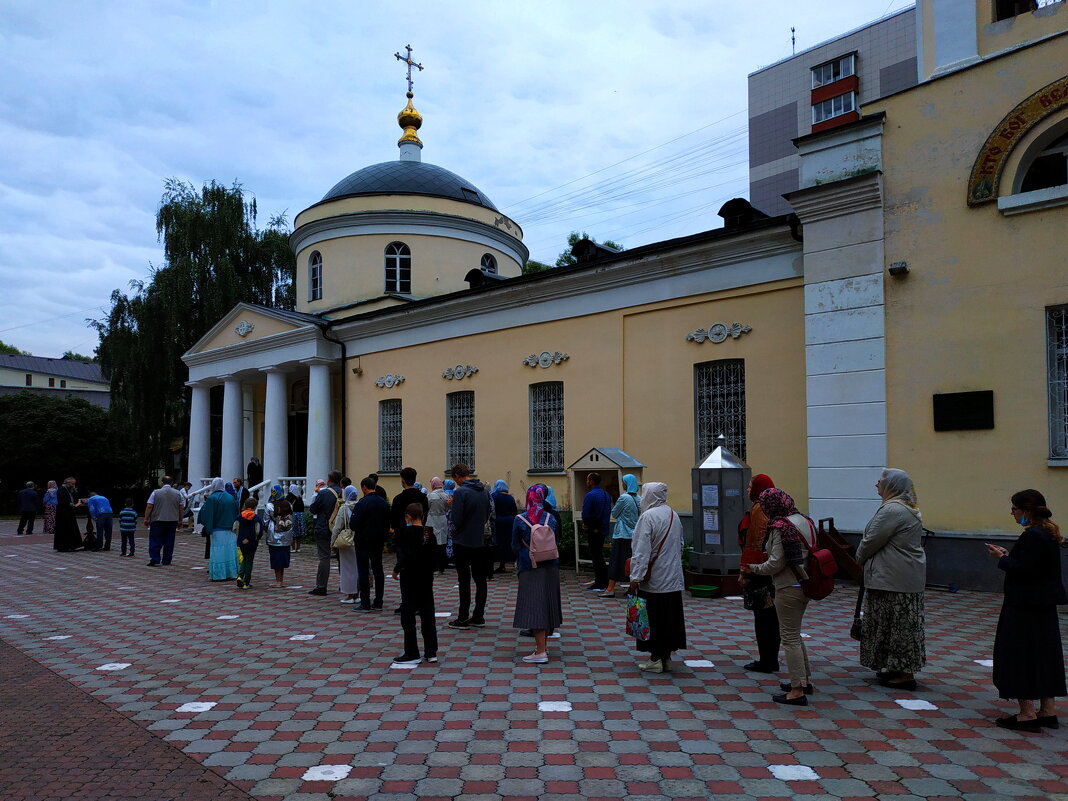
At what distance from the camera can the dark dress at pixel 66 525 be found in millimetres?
18750

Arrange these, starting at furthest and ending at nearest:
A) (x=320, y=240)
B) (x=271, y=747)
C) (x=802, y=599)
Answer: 1. (x=320, y=240)
2. (x=802, y=599)
3. (x=271, y=747)

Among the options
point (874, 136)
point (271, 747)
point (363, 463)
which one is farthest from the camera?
point (363, 463)

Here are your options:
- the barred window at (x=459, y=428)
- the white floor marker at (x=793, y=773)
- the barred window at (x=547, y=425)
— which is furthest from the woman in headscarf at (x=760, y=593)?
the barred window at (x=459, y=428)

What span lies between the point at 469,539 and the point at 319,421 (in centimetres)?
1374

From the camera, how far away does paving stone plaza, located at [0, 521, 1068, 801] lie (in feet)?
15.1

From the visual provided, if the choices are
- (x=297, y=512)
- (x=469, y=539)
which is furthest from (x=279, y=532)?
(x=297, y=512)

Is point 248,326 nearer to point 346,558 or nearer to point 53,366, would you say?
point 346,558

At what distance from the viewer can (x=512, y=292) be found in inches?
683

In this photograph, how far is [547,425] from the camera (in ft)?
55.6

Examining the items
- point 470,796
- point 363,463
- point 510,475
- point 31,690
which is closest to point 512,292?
point 510,475

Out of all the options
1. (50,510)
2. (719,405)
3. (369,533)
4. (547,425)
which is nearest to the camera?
(369,533)

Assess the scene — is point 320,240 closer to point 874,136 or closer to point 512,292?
point 512,292

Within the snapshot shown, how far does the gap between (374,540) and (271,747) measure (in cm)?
494

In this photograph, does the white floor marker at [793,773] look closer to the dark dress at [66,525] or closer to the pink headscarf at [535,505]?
the pink headscarf at [535,505]
